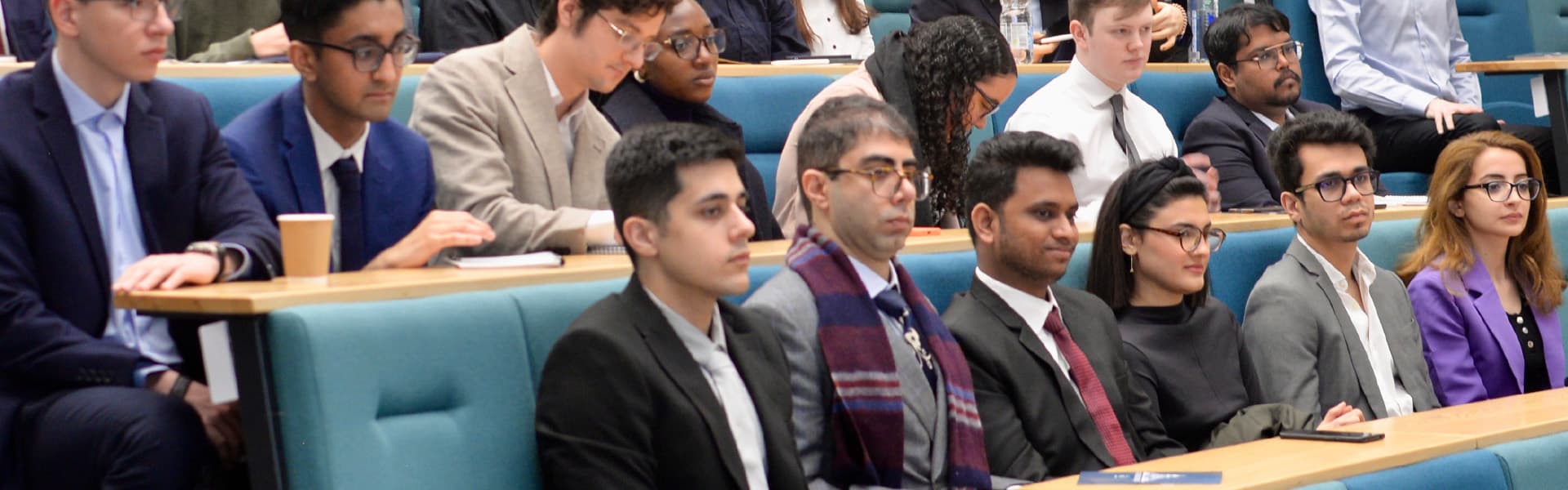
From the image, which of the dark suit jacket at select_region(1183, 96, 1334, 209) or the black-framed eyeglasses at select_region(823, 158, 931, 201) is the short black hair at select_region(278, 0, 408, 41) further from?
the dark suit jacket at select_region(1183, 96, 1334, 209)

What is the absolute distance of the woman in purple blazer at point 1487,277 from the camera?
3.36m

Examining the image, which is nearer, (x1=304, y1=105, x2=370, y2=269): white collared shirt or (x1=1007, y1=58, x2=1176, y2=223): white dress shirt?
(x1=304, y1=105, x2=370, y2=269): white collared shirt

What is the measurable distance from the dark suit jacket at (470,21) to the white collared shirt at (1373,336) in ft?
5.99

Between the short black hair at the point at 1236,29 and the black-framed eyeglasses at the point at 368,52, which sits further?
the short black hair at the point at 1236,29

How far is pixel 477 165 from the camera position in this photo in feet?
8.59

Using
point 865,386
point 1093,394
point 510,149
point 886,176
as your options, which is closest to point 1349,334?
point 1093,394

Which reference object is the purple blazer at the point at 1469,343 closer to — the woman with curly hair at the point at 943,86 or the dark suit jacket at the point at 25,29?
the woman with curly hair at the point at 943,86

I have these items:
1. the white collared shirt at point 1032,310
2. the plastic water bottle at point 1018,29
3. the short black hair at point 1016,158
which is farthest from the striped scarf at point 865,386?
the plastic water bottle at point 1018,29

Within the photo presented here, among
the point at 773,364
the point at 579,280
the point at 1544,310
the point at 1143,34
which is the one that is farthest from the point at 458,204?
the point at 1544,310

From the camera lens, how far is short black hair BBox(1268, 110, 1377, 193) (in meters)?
3.26

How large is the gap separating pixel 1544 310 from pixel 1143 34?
1.02 m

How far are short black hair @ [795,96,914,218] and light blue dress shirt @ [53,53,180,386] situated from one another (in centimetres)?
87

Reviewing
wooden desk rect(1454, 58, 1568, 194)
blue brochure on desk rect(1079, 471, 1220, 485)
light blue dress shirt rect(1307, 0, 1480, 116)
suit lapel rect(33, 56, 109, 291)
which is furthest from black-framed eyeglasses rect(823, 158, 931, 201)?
light blue dress shirt rect(1307, 0, 1480, 116)

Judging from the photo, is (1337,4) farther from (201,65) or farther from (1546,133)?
(201,65)
